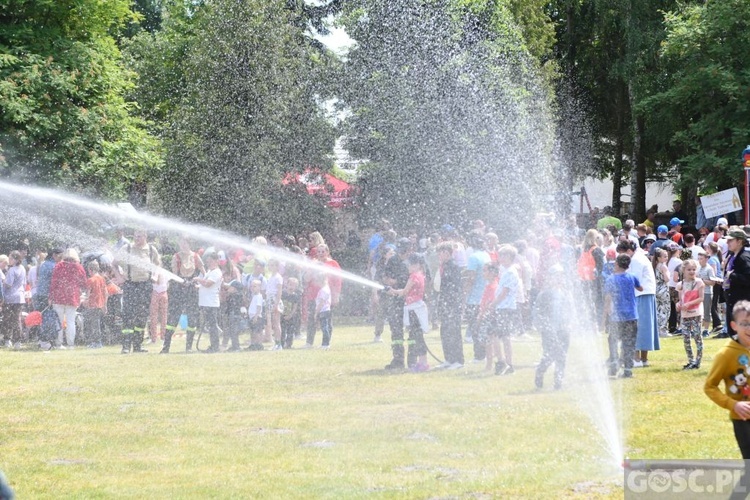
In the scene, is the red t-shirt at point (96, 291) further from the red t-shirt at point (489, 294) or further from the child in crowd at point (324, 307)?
the red t-shirt at point (489, 294)

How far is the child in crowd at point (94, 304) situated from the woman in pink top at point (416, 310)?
7449 mm

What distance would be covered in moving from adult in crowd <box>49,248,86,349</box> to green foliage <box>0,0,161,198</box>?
32.6 feet

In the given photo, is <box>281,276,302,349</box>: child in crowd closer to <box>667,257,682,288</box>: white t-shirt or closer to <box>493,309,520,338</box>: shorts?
<box>493,309,520,338</box>: shorts

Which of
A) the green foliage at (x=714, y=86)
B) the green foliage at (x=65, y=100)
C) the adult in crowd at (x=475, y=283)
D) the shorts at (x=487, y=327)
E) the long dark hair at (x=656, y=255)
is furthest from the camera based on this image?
the green foliage at (x=714, y=86)

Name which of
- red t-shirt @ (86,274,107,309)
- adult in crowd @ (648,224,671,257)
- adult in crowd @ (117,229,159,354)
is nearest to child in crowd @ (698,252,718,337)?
adult in crowd @ (648,224,671,257)

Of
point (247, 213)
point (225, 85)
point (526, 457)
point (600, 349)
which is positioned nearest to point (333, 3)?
point (225, 85)

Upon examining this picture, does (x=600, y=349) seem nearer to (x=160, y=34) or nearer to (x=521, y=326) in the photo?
(x=521, y=326)

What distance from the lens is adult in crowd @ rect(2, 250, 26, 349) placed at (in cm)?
2277

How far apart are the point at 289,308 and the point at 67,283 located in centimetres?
425

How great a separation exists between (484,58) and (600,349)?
22.3 m

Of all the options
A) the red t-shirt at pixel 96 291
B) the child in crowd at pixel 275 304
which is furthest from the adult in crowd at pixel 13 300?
the child in crowd at pixel 275 304

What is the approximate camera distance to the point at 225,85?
3922 centimetres

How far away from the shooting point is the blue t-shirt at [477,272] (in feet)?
59.9

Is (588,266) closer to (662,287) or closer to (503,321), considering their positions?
(662,287)
